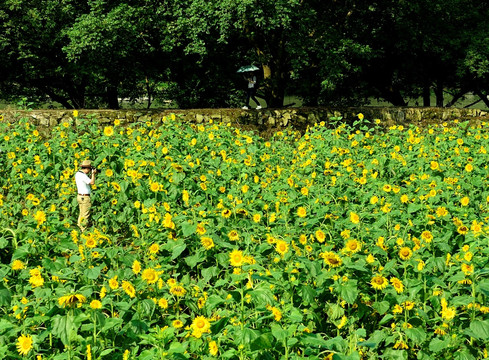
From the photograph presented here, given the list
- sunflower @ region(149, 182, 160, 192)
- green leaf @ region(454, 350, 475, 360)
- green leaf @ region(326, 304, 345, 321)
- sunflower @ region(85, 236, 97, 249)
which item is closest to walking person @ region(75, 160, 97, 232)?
sunflower @ region(149, 182, 160, 192)

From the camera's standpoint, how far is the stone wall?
1266 cm

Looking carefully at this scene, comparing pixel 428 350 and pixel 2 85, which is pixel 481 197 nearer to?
pixel 428 350

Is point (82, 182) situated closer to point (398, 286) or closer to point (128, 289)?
point (128, 289)

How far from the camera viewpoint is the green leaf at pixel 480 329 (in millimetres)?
2945

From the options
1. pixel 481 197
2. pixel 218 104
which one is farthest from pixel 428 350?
pixel 218 104

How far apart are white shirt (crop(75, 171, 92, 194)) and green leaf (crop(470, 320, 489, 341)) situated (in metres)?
5.20

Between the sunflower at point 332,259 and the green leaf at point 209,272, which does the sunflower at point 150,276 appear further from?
the sunflower at point 332,259

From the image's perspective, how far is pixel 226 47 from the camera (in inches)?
751

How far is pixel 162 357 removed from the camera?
8.22 ft

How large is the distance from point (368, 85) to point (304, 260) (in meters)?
21.5

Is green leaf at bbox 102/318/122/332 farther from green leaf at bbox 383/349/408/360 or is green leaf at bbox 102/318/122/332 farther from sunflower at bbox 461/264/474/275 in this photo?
sunflower at bbox 461/264/474/275

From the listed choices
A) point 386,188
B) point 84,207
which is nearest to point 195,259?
point 386,188

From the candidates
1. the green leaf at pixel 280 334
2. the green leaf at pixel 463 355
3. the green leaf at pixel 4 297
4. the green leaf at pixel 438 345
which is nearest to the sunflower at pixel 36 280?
the green leaf at pixel 4 297

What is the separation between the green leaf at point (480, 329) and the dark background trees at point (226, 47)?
35.9 ft
